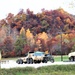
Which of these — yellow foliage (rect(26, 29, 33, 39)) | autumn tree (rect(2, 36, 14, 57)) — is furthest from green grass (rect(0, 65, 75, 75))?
yellow foliage (rect(26, 29, 33, 39))

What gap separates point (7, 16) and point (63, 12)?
119 inches

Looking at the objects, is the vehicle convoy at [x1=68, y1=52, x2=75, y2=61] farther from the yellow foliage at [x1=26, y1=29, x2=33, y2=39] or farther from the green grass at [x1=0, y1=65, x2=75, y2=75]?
the green grass at [x1=0, y1=65, x2=75, y2=75]

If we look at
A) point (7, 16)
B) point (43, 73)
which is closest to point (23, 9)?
point (7, 16)

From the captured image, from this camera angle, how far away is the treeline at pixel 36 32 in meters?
18.1

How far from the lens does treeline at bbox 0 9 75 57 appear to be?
1812cm

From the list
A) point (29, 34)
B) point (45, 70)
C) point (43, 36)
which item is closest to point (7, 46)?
point (29, 34)

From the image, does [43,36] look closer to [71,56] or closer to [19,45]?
[19,45]

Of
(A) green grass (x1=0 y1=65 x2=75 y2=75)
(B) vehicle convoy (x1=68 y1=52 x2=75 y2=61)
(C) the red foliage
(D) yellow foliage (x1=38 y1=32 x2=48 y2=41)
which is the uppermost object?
(D) yellow foliage (x1=38 y1=32 x2=48 y2=41)

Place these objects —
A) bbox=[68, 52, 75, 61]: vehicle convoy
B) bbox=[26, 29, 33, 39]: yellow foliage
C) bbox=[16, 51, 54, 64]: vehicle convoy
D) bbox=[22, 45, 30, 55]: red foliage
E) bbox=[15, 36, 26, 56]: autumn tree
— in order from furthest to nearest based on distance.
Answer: bbox=[26, 29, 33, 39]: yellow foliage, bbox=[22, 45, 30, 55]: red foliage, bbox=[15, 36, 26, 56]: autumn tree, bbox=[68, 52, 75, 61]: vehicle convoy, bbox=[16, 51, 54, 64]: vehicle convoy

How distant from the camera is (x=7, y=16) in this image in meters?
19.4

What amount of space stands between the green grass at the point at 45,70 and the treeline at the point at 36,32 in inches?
189

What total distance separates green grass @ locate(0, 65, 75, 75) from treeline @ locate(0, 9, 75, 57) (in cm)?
481

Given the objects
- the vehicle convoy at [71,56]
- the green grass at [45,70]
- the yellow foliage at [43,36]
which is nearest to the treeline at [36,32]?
the yellow foliage at [43,36]

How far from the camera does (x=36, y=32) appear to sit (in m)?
18.7
